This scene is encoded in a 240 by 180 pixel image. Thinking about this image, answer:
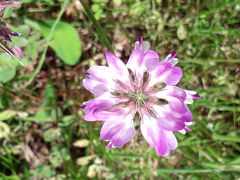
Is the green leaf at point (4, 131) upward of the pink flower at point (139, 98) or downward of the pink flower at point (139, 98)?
downward

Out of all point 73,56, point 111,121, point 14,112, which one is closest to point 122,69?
point 111,121

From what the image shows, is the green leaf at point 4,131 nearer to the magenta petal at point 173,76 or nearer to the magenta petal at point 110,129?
the magenta petal at point 110,129

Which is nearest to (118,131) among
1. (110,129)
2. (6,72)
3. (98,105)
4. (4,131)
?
(110,129)

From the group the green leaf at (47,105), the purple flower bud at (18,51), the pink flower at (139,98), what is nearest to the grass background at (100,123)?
the green leaf at (47,105)

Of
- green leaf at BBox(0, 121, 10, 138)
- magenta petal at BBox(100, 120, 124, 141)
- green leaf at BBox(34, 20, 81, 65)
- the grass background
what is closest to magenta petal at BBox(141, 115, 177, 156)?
magenta petal at BBox(100, 120, 124, 141)

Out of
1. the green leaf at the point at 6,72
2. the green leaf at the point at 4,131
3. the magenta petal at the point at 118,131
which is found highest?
the green leaf at the point at 6,72

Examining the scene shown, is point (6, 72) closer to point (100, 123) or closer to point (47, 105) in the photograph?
point (47, 105)

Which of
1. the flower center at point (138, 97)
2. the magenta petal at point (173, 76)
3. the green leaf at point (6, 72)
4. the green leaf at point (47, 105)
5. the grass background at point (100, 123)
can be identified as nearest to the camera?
the magenta petal at point (173, 76)

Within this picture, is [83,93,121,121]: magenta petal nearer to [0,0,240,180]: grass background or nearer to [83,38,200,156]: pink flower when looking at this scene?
[83,38,200,156]: pink flower
